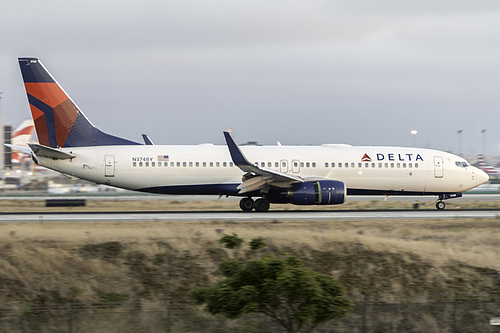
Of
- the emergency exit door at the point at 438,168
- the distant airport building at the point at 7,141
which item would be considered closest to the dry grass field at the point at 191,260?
the emergency exit door at the point at 438,168

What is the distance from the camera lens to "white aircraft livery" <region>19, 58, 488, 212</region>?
31812 mm

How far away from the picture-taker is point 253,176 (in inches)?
1265

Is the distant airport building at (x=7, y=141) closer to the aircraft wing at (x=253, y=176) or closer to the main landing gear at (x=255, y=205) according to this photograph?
the main landing gear at (x=255, y=205)

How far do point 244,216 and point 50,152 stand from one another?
1072 centimetres

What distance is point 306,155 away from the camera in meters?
34.5

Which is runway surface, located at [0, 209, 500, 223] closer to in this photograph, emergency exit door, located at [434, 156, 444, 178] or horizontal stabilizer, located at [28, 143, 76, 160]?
emergency exit door, located at [434, 156, 444, 178]

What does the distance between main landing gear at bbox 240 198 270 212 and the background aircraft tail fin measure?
9355mm

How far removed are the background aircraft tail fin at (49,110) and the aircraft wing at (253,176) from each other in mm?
8340

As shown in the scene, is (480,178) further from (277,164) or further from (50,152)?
(50,152)

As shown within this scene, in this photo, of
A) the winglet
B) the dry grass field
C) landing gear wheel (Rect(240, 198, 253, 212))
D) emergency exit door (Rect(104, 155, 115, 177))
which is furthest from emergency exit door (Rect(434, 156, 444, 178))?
Result: emergency exit door (Rect(104, 155, 115, 177))

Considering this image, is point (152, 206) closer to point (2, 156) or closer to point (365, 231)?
point (365, 231)

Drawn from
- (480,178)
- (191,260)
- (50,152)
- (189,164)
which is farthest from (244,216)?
(480,178)

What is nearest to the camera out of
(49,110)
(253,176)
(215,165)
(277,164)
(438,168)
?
(253,176)

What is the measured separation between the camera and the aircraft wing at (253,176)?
101 feet
